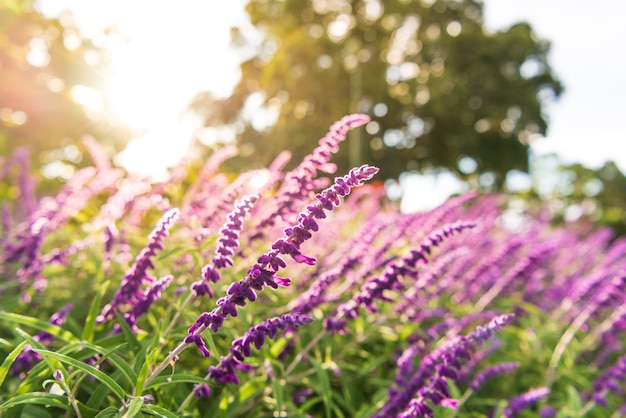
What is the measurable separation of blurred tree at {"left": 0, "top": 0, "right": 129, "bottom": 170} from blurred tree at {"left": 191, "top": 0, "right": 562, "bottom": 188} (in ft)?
59.0

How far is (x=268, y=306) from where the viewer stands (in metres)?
3.23

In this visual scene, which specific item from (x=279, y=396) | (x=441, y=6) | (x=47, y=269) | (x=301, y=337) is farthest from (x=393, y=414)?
(x=441, y=6)

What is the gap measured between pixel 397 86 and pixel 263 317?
2789 cm

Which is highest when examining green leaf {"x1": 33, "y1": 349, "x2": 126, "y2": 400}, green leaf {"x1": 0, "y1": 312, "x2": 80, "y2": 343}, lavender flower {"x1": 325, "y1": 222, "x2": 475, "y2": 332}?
lavender flower {"x1": 325, "y1": 222, "x2": 475, "y2": 332}

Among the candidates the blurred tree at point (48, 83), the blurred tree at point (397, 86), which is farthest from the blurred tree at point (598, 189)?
the blurred tree at point (48, 83)

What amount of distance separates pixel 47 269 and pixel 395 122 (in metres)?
27.5

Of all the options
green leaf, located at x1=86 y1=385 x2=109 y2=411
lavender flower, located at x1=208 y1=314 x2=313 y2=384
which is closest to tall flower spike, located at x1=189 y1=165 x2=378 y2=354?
lavender flower, located at x1=208 y1=314 x2=313 y2=384

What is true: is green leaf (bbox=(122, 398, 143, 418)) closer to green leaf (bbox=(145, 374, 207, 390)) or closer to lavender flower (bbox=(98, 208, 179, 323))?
green leaf (bbox=(145, 374, 207, 390))

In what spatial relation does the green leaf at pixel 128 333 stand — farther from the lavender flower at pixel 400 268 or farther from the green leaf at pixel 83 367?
the lavender flower at pixel 400 268

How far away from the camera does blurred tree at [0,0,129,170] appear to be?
8.55 meters

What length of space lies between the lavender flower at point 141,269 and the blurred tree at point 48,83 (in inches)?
276

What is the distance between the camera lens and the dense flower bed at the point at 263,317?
5.65ft

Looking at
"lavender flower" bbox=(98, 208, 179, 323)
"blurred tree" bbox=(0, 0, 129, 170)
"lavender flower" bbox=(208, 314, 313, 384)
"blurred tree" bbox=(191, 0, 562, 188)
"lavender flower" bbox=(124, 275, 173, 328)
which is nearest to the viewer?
"lavender flower" bbox=(208, 314, 313, 384)

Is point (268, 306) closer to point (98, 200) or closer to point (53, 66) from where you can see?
point (98, 200)
